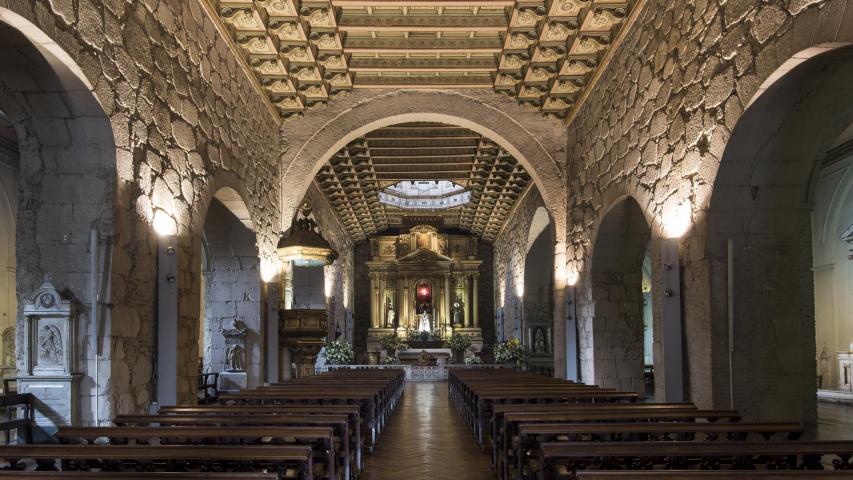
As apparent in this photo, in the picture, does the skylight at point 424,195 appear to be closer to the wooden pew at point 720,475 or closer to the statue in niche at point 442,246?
the statue in niche at point 442,246

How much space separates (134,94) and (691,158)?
5692 mm

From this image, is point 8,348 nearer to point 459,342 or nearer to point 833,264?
point 459,342

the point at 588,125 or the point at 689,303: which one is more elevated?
the point at 588,125

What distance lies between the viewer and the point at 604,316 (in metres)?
11.9

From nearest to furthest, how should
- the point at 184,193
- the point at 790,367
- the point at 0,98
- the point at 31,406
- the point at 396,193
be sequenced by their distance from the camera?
the point at 31,406 → the point at 0,98 → the point at 790,367 → the point at 184,193 → the point at 396,193

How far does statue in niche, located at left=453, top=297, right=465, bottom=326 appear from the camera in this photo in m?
30.2

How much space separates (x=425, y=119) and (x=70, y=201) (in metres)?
8.26

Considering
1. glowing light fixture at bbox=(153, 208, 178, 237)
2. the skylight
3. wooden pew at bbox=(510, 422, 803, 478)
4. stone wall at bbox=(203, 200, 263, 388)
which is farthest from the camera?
the skylight

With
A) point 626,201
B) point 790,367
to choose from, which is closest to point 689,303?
point 790,367

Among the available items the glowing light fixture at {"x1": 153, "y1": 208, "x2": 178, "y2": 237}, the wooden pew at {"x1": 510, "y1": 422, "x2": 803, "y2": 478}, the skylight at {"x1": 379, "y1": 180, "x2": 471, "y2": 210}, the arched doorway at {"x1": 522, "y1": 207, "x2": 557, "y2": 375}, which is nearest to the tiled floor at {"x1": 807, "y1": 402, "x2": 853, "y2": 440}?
the wooden pew at {"x1": 510, "y1": 422, "x2": 803, "y2": 478}

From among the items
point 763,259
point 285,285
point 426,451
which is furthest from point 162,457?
point 285,285

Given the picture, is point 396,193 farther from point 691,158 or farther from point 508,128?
point 691,158

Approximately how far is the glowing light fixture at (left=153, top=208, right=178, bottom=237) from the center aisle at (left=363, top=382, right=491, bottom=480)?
326cm

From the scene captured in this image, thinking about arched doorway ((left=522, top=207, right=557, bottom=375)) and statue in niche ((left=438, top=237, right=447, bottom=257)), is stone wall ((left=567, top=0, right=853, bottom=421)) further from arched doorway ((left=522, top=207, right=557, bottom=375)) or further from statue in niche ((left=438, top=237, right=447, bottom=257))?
statue in niche ((left=438, top=237, right=447, bottom=257))
